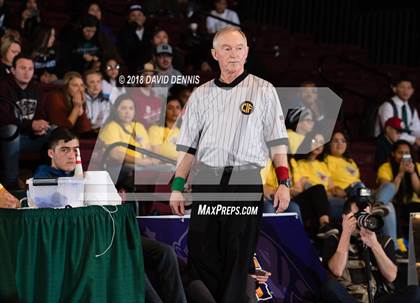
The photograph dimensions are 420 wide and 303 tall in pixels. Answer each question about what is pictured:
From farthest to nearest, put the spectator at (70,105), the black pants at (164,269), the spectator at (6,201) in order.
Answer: the spectator at (70,105), the black pants at (164,269), the spectator at (6,201)

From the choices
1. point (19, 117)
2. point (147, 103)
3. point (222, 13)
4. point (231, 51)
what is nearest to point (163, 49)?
point (147, 103)

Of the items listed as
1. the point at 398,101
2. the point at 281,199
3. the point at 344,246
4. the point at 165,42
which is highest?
the point at 165,42

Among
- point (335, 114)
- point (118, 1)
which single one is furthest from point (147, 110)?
point (118, 1)

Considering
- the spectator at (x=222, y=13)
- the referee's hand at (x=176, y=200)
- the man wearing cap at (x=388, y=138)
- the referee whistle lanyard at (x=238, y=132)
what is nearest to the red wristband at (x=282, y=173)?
the referee whistle lanyard at (x=238, y=132)

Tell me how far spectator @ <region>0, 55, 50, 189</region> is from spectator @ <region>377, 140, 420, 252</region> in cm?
331

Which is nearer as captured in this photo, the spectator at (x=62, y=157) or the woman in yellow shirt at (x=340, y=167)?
the spectator at (x=62, y=157)

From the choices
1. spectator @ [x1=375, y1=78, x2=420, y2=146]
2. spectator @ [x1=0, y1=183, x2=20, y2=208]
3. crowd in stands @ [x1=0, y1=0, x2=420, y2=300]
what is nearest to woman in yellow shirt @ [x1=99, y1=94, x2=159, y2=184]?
crowd in stands @ [x1=0, y1=0, x2=420, y2=300]

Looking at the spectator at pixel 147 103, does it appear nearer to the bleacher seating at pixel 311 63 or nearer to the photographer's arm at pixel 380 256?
the photographer's arm at pixel 380 256

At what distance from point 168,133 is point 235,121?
2132 millimetres

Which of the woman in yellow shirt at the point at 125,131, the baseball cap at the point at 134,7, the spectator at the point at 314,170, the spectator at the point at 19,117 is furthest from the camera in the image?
the baseball cap at the point at 134,7

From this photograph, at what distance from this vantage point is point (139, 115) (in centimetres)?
755

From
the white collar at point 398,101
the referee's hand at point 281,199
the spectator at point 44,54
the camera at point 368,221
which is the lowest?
the camera at point 368,221

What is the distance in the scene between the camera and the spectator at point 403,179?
9055 millimetres

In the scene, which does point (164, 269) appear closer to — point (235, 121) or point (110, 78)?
point (235, 121)
